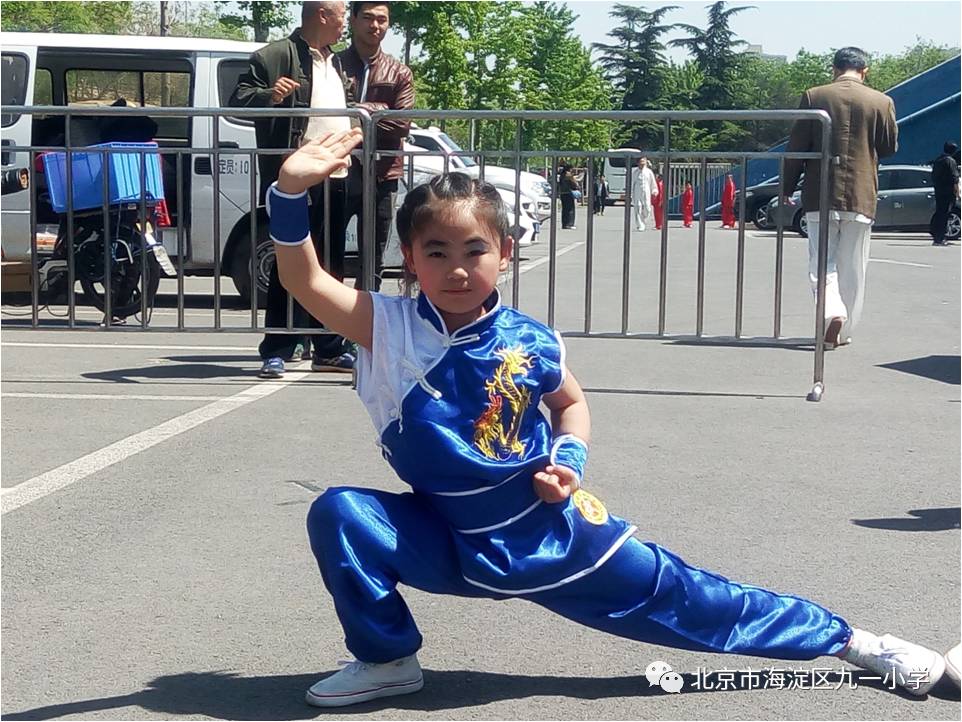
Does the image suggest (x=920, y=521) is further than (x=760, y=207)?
No

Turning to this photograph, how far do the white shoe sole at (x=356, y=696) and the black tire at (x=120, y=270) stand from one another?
6693 millimetres

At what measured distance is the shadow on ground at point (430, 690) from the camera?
3.39 metres

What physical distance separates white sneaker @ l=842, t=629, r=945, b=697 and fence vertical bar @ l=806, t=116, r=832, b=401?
438cm

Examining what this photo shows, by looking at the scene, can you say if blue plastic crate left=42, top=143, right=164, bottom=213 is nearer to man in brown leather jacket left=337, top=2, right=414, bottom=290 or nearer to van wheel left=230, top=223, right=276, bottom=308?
man in brown leather jacket left=337, top=2, right=414, bottom=290

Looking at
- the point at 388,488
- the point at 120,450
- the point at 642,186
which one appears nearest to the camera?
the point at 388,488

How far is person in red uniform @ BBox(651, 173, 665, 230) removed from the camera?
9.23m

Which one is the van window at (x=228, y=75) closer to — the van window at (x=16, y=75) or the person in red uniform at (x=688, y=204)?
the van window at (x=16, y=75)

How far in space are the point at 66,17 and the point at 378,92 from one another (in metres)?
42.0

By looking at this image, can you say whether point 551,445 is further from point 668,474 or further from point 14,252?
point 14,252

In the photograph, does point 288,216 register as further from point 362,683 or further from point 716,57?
point 716,57

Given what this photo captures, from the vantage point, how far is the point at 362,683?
3.43 meters

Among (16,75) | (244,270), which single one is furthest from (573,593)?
(16,75)

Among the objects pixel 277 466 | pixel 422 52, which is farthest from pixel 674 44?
pixel 277 466

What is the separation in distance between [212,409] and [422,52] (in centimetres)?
3050
